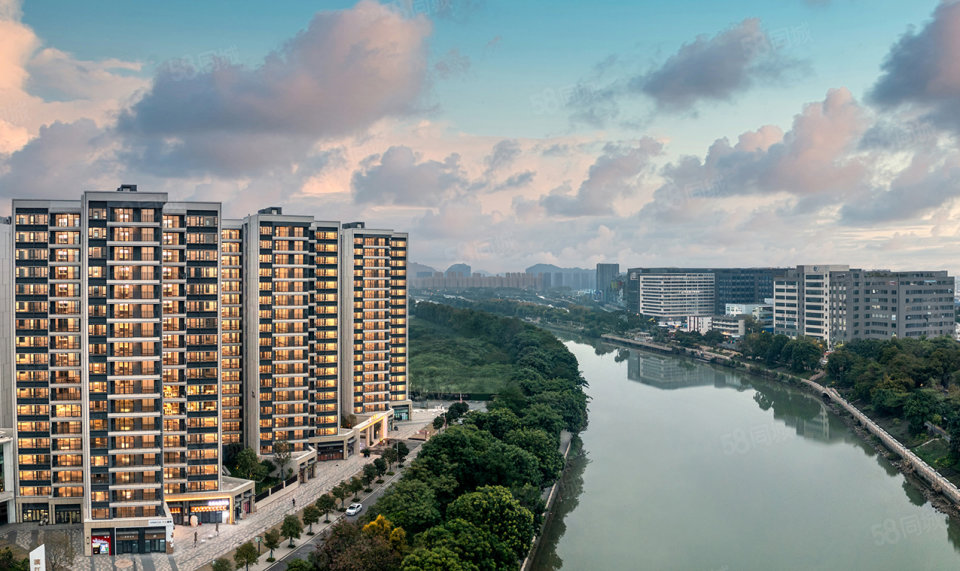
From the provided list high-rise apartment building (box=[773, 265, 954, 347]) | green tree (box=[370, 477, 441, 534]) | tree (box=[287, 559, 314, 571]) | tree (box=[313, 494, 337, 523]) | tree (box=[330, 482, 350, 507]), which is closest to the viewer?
tree (box=[287, 559, 314, 571])

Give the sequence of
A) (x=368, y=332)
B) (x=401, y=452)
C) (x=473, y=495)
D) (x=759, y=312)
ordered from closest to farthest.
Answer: (x=473, y=495) → (x=401, y=452) → (x=368, y=332) → (x=759, y=312)

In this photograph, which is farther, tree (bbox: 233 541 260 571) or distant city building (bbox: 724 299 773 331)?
distant city building (bbox: 724 299 773 331)

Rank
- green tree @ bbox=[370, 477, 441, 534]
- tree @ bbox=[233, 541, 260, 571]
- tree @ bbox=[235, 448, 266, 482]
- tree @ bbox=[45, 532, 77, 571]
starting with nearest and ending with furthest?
tree @ bbox=[45, 532, 77, 571] < tree @ bbox=[233, 541, 260, 571] < green tree @ bbox=[370, 477, 441, 534] < tree @ bbox=[235, 448, 266, 482]

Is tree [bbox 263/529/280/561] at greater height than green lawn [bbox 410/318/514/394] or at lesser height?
lesser

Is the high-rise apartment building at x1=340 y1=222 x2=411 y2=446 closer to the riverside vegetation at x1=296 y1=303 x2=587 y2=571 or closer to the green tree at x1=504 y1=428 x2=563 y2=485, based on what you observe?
the riverside vegetation at x1=296 y1=303 x2=587 y2=571

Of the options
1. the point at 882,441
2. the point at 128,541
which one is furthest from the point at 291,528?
the point at 882,441

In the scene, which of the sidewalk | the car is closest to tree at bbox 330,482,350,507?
the car

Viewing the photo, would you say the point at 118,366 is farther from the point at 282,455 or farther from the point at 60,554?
the point at 282,455

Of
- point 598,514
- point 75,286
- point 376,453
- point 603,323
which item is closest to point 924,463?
point 598,514
